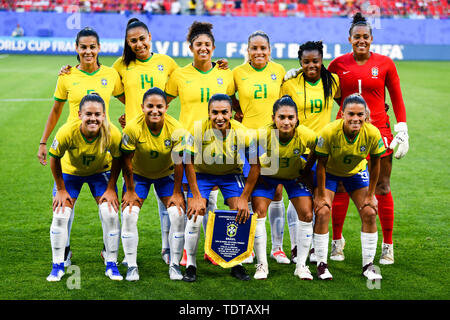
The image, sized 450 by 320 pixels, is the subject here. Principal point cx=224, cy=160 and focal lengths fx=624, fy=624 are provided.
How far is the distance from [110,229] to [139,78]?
5.09 feet

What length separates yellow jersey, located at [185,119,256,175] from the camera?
5488 mm

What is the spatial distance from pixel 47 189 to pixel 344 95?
4713mm

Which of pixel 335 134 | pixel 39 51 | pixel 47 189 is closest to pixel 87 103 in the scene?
pixel 335 134

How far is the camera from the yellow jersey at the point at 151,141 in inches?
212

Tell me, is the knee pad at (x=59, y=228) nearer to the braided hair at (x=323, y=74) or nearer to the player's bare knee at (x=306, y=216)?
the player's bare knee at (x=306, y=216)

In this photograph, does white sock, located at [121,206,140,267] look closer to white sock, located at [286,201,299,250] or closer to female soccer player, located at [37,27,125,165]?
female soccer player, located at [37,27,125,165]

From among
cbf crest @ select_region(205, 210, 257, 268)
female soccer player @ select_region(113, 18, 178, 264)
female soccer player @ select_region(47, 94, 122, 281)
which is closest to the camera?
female soccer player @ select_region(47, 94, 122, 281)

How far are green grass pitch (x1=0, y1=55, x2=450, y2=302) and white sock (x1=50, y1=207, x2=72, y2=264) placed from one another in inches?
10.5

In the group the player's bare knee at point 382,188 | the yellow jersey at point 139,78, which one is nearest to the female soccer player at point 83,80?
the yellow jersey at point 139,78

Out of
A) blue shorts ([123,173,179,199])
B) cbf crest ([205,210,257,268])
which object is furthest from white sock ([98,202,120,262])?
cbf crest ([205,210,257,268])

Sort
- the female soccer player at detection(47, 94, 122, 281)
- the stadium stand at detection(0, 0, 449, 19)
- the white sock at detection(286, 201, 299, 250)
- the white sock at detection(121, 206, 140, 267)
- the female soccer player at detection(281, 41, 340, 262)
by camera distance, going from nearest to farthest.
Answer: the female soccer player at detection(47, 94, 122, 281) < the white sock at detection(121, 206, 140, 267) < the female soccer player at detection(281, 41, 340, 262) < the white sock at detection(286, 201, 299, 250) < the stadium stand at detection(0, 0, 449, 19)

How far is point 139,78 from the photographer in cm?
607

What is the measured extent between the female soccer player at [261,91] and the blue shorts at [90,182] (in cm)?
133

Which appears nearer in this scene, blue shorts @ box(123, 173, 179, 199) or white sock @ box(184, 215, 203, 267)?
white sock @ box(184, 215, 203, 267)
